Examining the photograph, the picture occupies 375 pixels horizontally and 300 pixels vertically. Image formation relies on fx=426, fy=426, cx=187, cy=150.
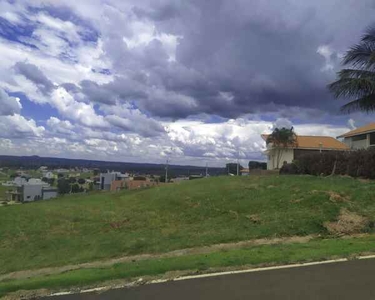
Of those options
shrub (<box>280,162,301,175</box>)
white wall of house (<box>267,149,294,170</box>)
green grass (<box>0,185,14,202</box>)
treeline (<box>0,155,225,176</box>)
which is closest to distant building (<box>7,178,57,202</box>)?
green grass (<box>0,185,14,202</box>)

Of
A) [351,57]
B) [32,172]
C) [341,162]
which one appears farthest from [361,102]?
[32,172]

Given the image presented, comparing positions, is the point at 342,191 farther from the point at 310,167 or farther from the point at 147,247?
the point at 310,167

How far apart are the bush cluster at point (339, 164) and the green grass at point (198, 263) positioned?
12.1 metres

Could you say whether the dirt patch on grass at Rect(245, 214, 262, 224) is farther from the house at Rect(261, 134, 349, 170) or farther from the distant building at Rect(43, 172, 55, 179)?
the distant building at Rect(43, 172, 55, 179)

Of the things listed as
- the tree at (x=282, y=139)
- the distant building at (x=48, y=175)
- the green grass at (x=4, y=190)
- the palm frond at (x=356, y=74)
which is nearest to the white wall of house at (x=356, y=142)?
the tree at (x=282, y=139)

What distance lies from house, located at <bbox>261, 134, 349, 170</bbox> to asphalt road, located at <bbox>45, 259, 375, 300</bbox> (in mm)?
44966

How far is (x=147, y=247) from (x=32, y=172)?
65.7 metres

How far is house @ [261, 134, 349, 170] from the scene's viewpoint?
2089 inches

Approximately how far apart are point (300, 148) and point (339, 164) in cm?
2969

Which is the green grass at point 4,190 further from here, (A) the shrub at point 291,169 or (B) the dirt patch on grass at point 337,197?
(B) the dirt patch on grass at point 337,197

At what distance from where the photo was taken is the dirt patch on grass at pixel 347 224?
12453 millimetres

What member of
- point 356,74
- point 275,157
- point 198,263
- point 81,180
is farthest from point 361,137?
point 198,263

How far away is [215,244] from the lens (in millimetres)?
11648

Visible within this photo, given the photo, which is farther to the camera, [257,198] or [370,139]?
[370,139]
